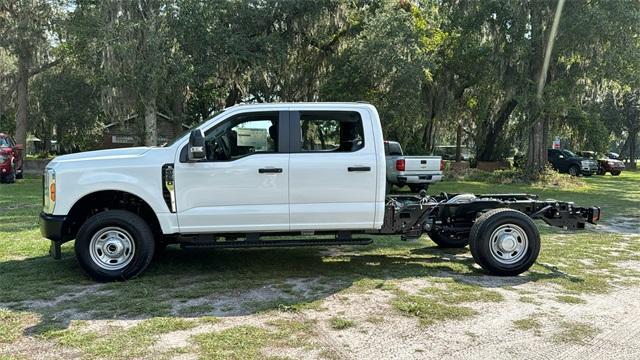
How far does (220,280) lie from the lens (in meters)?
6.41

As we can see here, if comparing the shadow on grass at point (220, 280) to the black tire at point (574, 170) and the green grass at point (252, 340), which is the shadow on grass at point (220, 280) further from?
the black tire at point (574, 170)

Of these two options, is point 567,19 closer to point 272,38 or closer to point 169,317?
point 272,38

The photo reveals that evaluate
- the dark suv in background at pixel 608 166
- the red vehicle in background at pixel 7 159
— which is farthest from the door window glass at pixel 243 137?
the dark suv in background at pixel 608 166

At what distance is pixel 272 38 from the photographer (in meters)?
22.1

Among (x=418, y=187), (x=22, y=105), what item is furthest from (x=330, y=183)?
(x=22, y=105)

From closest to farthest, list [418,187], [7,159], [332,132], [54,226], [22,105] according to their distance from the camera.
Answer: [54,226]
[332,132]
[418,187]
[7,159]
[22,105]

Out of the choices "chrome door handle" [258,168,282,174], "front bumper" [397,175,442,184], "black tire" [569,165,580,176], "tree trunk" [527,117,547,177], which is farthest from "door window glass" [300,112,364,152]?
"black tire" [569,165,580,176]

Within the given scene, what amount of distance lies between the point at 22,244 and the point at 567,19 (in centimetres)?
1813

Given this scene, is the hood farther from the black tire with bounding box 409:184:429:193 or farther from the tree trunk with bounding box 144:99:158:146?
the tree trunk with bounding box 144:99:158:146

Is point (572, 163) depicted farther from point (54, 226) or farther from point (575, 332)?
point (54, 226)

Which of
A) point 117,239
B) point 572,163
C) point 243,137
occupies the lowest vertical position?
point 117,239

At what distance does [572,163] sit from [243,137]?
102ft

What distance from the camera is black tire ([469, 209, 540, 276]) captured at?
6699 mm

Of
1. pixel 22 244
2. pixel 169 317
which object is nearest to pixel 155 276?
pixel 169 317
